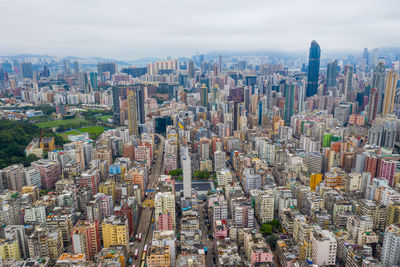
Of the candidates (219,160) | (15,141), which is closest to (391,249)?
(219,160)

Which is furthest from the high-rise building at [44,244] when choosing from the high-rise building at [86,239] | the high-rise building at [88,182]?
the high-rise building at [88,182]

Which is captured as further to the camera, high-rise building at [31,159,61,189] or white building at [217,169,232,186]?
high-rise building at [31,159,61,189]

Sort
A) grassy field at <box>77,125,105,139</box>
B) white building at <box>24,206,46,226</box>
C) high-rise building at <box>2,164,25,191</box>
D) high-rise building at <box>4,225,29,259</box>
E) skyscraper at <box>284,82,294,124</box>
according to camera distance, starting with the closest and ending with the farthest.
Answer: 1. high-rise building at <box>4,225,29,259</box>
2. white building at <box>24,206,46,226</box>
3. high-rise building at <box>2,164,25,191</box>
4. grassy field at <box>77,125,105,139</box>
5. skyscraper at <box>284,82,294,124</box>

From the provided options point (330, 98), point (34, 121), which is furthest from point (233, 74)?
point (34, 121)

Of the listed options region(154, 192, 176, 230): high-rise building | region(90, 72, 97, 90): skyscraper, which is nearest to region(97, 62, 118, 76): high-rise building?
region(90, 72, 97, 90): skyscraper

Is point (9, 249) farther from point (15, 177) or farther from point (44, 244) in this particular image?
point (15, 177)

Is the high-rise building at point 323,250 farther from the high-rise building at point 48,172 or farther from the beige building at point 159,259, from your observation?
the high-rise building at point 48,172

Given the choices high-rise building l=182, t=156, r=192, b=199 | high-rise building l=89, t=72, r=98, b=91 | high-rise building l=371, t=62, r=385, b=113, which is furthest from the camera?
high-rise building l=89, t=72, r=98, b=91

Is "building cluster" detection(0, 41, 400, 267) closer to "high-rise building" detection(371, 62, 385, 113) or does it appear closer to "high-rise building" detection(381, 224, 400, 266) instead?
"high-rise building" detection(381, 224, 400, 266)
